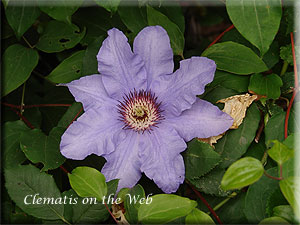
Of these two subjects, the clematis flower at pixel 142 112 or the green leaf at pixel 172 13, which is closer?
the clematis flower at pixel 142 112

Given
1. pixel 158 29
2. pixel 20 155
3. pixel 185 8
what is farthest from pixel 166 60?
pixel 185 8

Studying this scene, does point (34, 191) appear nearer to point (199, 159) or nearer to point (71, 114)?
point (71, 114)

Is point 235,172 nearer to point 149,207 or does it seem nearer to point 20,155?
point 149,207

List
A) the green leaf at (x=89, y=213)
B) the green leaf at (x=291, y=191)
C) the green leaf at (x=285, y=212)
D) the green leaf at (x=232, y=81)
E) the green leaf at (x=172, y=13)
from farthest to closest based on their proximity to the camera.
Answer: the green leaf at (x=172, y=13) → the green leaf at (x=232, y=81) → the green leaf at (x=89, y=213) → the green leaf at (x=285, y=212) → the green leaf at (x=291, y=191)

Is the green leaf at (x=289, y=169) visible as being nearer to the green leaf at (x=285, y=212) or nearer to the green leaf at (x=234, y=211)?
the green leaf at (x=285, y=212)

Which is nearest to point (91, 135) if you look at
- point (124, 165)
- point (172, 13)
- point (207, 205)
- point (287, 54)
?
point (124, 165)

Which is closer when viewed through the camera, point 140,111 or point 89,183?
point 89,183

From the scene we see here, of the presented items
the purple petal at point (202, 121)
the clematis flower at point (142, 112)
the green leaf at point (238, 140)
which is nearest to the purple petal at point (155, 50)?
the clematis flower at point (142, 112)
